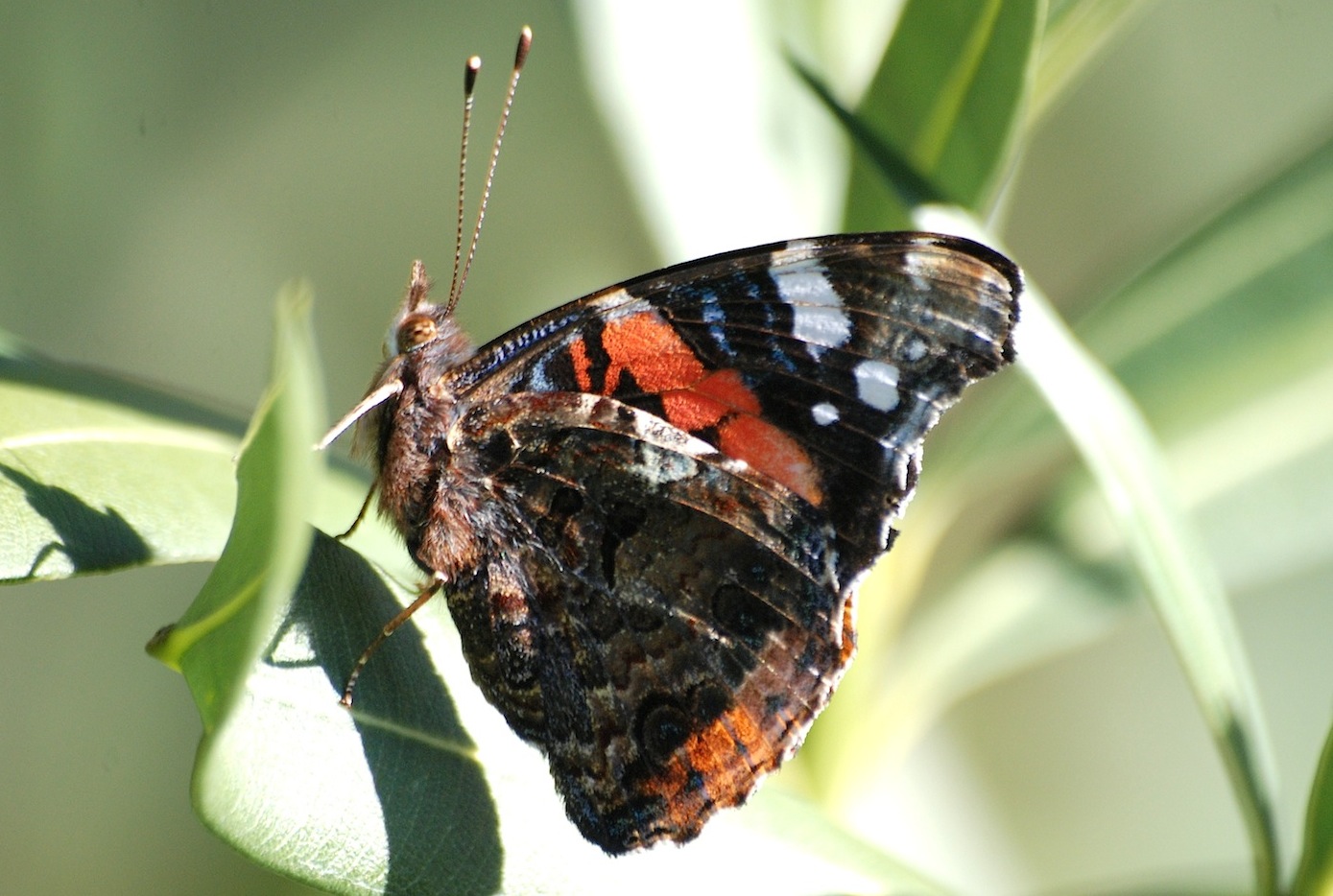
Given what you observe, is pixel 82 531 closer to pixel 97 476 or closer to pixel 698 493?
pixel 97 476

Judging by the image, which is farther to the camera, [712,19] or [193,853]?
[193,853]

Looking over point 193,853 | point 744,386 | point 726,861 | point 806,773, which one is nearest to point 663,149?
point 744,386

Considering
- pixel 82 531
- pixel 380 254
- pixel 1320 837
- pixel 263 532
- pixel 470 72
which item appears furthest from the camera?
pixel 380 254

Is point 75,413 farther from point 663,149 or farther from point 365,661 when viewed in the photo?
point 663,149

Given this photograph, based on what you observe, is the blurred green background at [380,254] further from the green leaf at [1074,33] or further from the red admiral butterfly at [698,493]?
the red admiral butterfly at [698,493]

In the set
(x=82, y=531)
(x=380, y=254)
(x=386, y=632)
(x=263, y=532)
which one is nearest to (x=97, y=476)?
(x=82, y=531)

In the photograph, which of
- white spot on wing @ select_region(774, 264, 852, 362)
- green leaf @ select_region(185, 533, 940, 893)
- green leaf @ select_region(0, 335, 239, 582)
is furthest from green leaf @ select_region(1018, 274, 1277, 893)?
green leaf @ select_region(0, 335, 239, 582)
